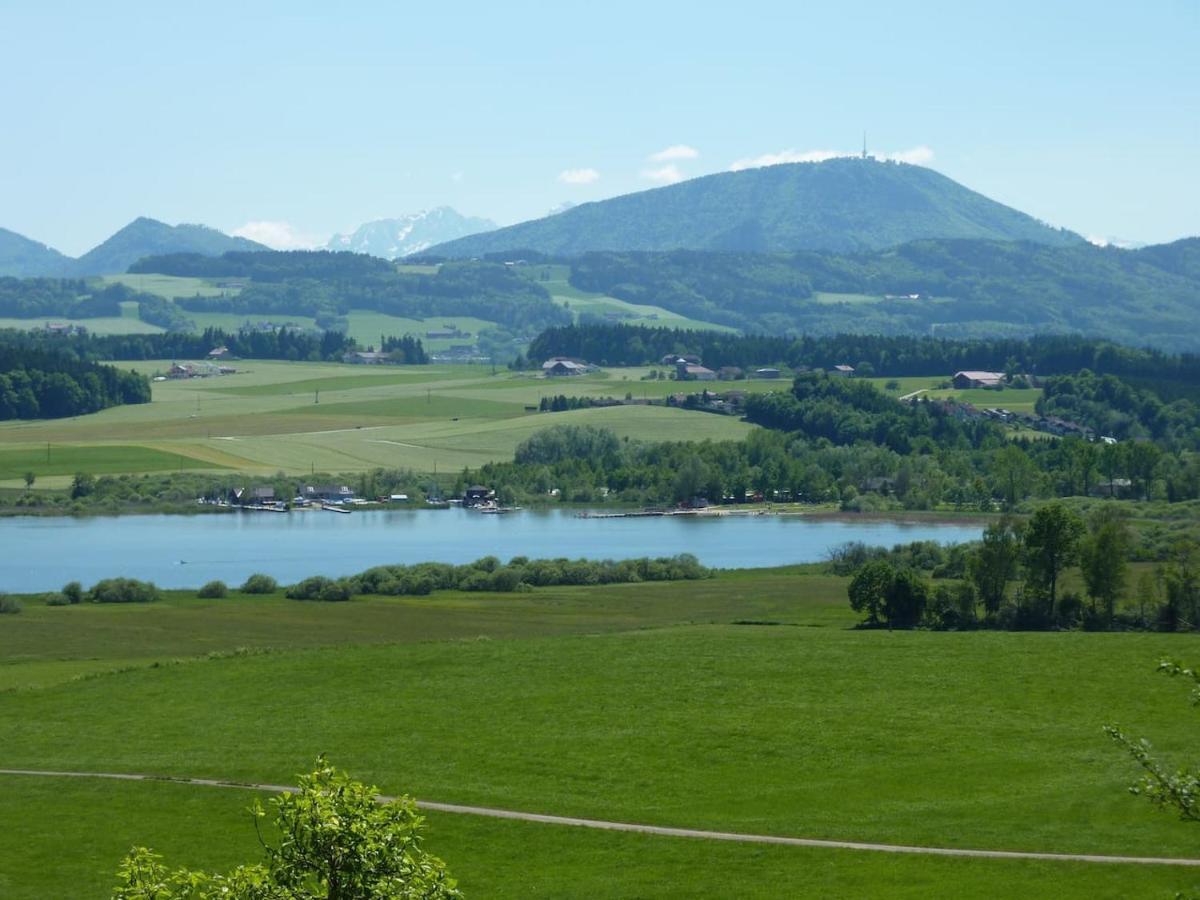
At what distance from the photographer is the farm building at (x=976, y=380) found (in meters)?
137

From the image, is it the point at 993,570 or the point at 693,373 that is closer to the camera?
the point at 993,570

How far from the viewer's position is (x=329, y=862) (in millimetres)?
14773

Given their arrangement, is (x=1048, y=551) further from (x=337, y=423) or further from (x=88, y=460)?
(x=337, y=423)

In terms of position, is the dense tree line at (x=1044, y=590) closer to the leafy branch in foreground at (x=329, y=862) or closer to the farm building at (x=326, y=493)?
the leafy branch in foreground at (x=329, y=862)

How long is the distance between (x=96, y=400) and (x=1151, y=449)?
73555 millimetres

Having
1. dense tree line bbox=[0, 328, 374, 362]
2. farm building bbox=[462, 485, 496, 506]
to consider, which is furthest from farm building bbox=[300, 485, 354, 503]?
dense tree line bbox=[0, 328, 374, 362]

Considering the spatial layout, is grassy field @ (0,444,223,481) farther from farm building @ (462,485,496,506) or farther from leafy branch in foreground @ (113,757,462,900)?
leafy branch in foreground @ (113,757,462,900)

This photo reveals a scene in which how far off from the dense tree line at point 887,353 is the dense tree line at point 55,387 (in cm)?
5136

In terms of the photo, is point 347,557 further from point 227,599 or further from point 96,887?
point 96,887

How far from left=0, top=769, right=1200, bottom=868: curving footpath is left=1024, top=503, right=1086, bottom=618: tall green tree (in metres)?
23.1

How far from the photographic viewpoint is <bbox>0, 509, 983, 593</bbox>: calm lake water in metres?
68.2

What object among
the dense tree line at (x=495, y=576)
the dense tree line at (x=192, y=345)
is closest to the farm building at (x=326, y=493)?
the dense tree line at (x=495, y=576)

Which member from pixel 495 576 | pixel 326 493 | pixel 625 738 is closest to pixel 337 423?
pixel 326 493

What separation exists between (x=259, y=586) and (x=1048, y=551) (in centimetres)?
2584
